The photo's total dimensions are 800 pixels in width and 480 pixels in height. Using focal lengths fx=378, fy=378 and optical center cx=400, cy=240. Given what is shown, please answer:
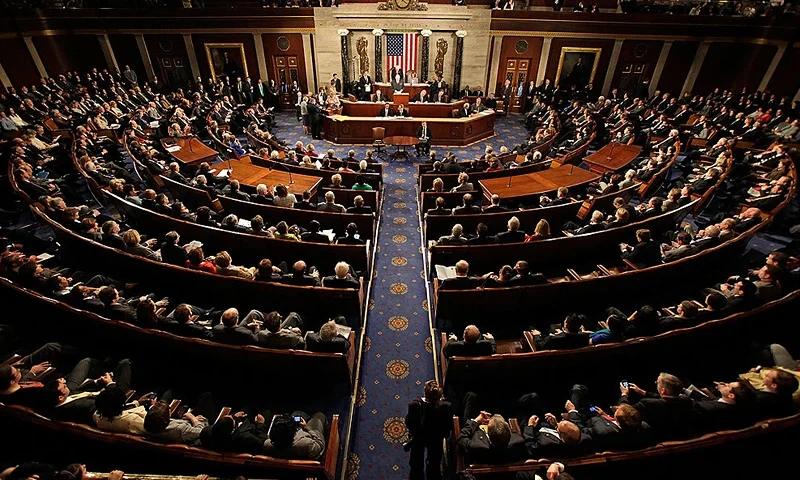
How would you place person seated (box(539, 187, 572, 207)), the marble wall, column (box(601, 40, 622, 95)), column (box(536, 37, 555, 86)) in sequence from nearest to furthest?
person seated (box(539, 187, 572, 207)) → the marble wall → column (box(601, 40, 622, 95)) → column (box(536, 37, 555, 86))

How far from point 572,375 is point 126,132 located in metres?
11.9

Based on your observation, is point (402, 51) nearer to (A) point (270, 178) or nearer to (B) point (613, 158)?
(B) point (613, 158)

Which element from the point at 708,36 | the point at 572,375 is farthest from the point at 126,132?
the point at 708,36

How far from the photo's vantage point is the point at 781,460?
3205 millimetres

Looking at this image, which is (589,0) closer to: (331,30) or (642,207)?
(331,30)

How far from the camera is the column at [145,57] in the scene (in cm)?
1670

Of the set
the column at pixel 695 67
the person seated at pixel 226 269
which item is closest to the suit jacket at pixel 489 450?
the person seated at pixel 226 269

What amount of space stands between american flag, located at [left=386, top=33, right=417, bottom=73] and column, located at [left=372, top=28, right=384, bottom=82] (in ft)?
0.89

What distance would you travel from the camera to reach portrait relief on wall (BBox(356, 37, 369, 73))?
1652 cm

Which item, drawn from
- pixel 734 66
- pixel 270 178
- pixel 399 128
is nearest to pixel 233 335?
pixel 270 178

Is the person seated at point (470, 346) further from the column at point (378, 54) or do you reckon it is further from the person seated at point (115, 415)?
the column at point (378, 54)

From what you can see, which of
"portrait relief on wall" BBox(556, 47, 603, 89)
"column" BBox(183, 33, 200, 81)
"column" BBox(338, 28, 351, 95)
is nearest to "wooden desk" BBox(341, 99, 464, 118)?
"column" BBox(338, 28, 351, 95)

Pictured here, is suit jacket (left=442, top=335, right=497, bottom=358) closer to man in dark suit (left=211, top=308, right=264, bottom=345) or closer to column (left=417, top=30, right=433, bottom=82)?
man in dark suit (left=211, top=308, right=264, bottom=345)

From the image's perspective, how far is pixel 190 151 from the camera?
33.7 ft
